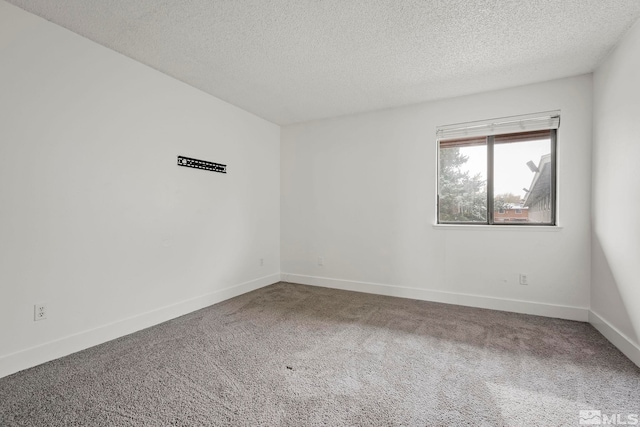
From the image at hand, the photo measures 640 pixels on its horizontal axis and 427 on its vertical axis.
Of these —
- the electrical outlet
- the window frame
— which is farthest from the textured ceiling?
the electrical outlet

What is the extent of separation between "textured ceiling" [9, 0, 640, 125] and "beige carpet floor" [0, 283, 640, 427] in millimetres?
2492

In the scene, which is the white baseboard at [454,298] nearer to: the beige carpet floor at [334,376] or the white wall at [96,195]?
the beige carpet floor at [334,376]

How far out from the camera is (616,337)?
240 cm

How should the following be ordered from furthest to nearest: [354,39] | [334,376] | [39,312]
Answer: [354,39], [39,312], [334,376]

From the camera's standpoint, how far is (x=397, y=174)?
3.89 m

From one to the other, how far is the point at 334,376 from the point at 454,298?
2.19 meters

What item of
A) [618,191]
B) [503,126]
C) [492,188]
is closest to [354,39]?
[503,126]

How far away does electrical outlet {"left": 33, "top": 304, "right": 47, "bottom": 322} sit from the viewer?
2127mm

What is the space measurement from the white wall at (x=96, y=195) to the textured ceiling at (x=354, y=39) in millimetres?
323

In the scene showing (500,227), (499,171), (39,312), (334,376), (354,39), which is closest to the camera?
(334,376)

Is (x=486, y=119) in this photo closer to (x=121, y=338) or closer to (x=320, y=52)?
(x=320, y=52)

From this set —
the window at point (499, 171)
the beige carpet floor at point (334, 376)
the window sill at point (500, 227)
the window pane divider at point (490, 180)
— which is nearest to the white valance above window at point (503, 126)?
the window at point (499, 171)

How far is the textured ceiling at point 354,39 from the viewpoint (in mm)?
2033

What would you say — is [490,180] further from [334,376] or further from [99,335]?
[99,335]
